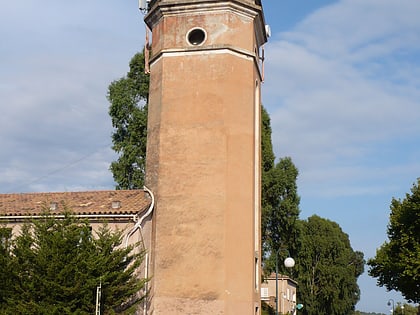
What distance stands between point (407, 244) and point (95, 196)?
2055 cm

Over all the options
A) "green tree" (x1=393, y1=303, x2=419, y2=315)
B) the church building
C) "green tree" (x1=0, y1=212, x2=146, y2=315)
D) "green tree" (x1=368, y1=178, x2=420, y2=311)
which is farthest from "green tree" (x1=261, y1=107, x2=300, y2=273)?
"green tree" (x1=393, y1=303, x2=419, y2=315)

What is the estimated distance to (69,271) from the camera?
19.0 meters

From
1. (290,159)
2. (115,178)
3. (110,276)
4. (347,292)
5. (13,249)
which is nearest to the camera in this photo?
(110,276)

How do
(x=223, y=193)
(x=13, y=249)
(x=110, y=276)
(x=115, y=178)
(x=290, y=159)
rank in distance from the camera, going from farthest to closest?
1. (x=290, y=159)
2. (x=115, y=178)
3. (x=223, y=193)
4. (x=13, y=249)
5. (x=110, y=276)

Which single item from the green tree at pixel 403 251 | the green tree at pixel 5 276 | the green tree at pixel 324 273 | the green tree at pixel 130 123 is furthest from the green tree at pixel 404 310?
the green tree at pixel 5 276

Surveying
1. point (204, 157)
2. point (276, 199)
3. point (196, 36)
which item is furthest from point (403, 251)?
point (196, 36)

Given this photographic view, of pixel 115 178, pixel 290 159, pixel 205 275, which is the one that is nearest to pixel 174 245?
pixel 205 275

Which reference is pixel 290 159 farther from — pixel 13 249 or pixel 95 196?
pixel 13 249

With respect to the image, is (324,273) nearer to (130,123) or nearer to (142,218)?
(130,123)

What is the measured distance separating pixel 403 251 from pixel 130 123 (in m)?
18.4

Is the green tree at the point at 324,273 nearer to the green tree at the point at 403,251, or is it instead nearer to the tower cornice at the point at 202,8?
the green tree at the point at 403,251

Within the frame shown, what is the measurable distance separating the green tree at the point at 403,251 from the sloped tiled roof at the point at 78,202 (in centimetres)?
1810

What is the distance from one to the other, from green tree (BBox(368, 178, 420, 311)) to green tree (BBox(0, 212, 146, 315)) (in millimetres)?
19738

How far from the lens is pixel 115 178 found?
3453 cm
